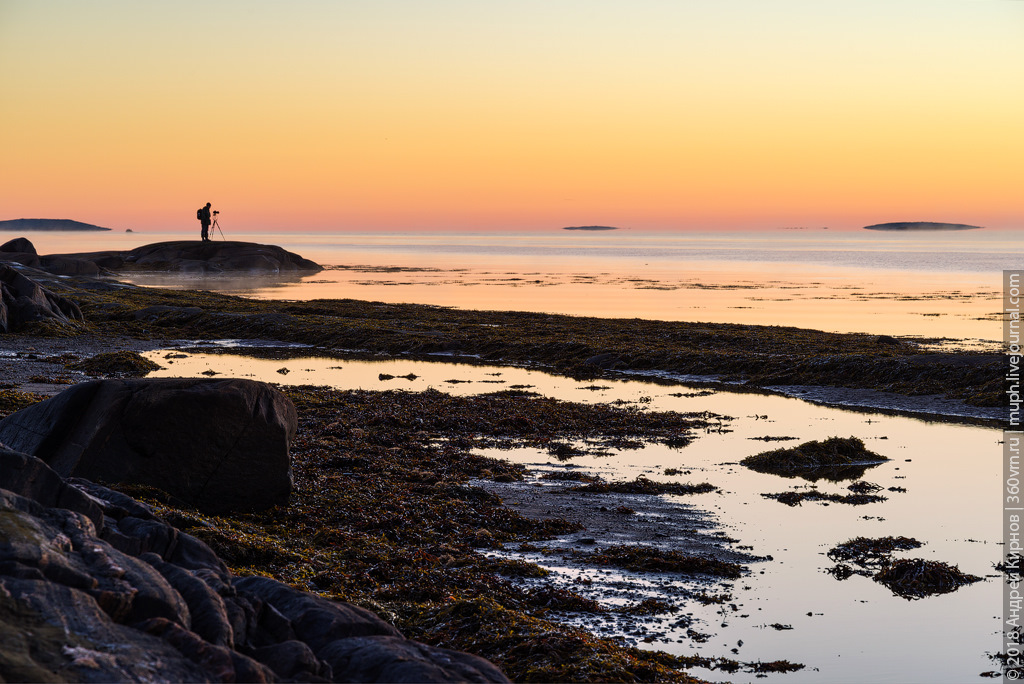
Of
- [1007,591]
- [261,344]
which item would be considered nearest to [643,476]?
[1007,591]

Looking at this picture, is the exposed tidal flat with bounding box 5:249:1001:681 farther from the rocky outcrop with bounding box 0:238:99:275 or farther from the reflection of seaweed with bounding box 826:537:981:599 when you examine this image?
the rocky outcrop with bounding box 0:238:99:275

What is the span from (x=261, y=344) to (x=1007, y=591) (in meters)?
33.6

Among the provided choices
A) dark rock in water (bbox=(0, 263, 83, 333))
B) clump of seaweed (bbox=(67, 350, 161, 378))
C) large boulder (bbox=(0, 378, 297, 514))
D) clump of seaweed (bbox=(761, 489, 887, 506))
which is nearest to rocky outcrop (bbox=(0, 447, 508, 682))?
large boulder (bbox=(0, 378, 297, 514))

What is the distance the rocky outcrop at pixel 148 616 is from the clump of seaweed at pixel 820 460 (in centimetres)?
1241

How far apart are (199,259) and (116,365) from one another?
76058 millimetres

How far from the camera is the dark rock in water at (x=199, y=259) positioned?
98.5 meters

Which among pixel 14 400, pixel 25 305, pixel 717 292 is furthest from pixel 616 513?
pixel 717 292

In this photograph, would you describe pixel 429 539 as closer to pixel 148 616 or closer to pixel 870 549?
pixel 870 549

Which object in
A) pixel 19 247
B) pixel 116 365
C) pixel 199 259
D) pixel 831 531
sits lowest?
pixel 831 531

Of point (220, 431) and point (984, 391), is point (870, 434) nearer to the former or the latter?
point (984, 391)

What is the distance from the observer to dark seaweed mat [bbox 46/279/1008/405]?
28.6 meters

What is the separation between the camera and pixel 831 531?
45.4 feet

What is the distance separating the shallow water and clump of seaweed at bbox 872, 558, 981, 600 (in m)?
0.16

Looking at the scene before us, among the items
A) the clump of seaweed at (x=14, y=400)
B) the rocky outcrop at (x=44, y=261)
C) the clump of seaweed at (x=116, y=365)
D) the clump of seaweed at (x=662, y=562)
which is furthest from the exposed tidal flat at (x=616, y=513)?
the rocky outcrop at (x=44, y=261)
